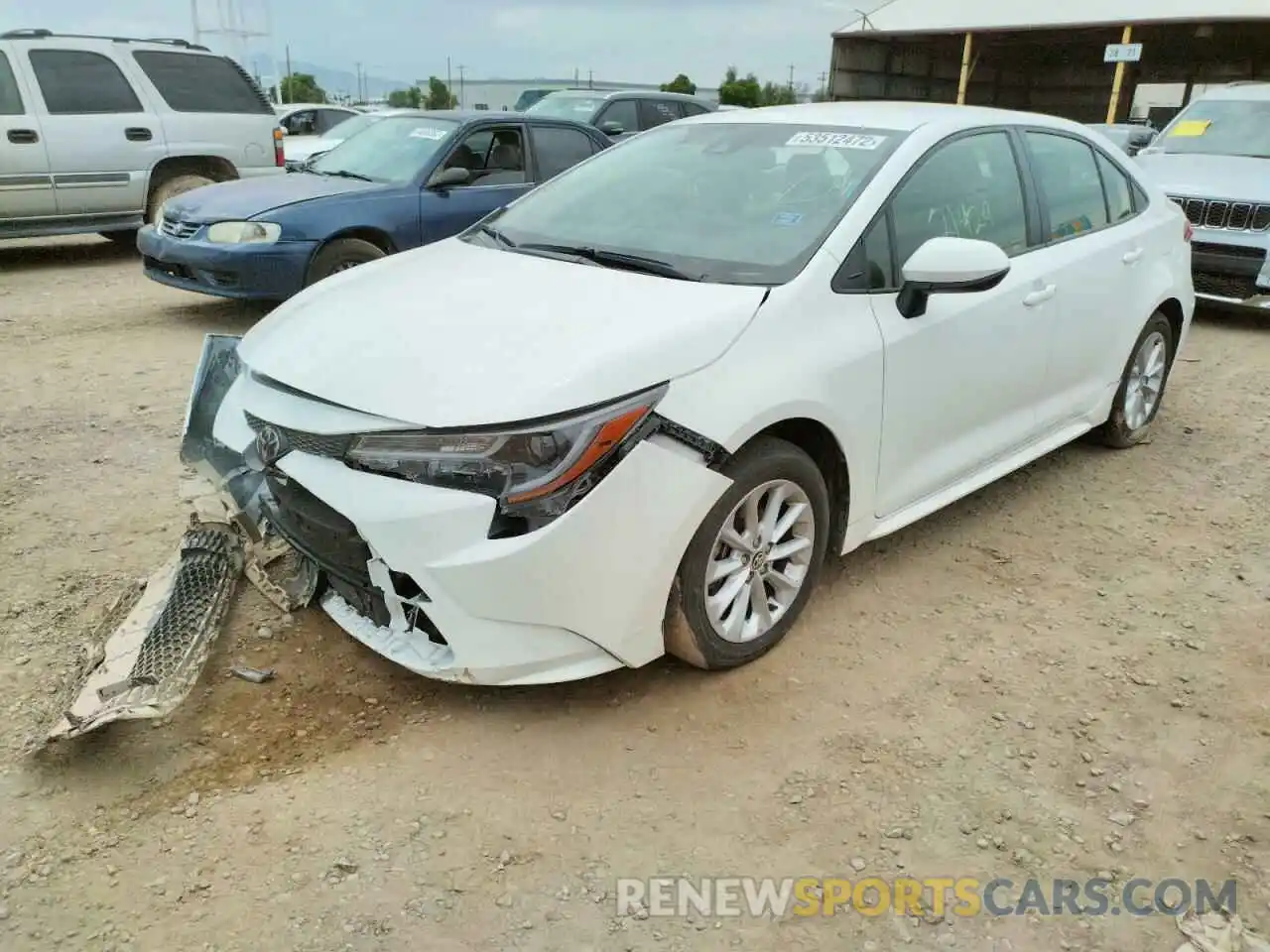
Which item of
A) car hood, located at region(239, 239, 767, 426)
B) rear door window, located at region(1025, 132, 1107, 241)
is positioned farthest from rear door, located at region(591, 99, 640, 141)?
car hood, located at region(239, 239, 767, 426)

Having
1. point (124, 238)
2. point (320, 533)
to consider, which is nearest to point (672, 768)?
point (320, 533)

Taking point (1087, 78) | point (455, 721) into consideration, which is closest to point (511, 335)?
point (455, 721)

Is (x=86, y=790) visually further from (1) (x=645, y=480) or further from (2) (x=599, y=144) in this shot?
(2) (x=599, y=144)

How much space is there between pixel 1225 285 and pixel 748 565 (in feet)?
22.5

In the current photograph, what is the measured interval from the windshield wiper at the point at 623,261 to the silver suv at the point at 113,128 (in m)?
7.30

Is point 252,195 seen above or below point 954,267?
below

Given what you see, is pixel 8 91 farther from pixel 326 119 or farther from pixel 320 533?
pixel 326 119

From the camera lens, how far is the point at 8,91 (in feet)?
28.4

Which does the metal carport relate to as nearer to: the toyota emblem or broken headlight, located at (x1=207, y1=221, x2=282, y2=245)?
broken headlight, located at (x1=207, y1=221, x2=282, y2=245)

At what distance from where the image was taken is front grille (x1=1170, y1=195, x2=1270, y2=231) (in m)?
7.73

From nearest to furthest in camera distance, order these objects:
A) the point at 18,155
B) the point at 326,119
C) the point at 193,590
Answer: the point at 193,590 → the point at 18,155 → the point at 326,119

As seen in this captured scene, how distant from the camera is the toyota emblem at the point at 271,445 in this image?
282 centimetres

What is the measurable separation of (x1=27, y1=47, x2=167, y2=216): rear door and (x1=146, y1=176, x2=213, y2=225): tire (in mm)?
106

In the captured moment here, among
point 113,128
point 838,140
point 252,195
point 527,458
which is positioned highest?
point 838,140
